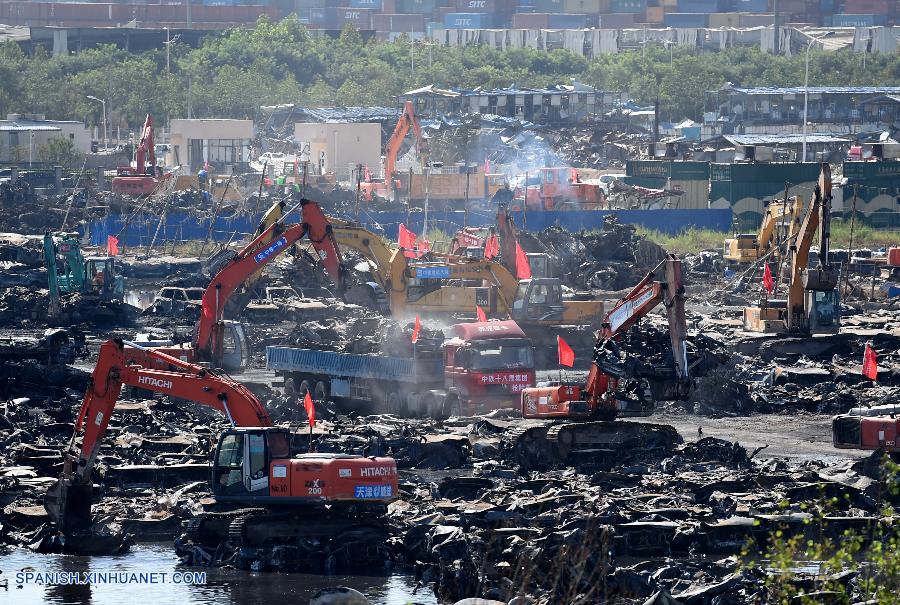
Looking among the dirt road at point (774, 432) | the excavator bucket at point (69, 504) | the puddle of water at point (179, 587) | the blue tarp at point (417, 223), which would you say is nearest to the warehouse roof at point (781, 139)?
the blue tarp at point (417, 223)

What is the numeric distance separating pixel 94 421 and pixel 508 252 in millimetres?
27660

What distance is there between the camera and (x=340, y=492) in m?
25.3

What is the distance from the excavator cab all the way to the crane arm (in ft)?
32.4

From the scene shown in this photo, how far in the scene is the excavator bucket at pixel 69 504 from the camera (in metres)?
27.5

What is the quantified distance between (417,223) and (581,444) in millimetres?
46552

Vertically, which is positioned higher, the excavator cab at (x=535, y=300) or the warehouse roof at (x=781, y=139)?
the warehouse roof at (x=781, y=139)

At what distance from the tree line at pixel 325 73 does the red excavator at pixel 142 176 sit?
1109 inches

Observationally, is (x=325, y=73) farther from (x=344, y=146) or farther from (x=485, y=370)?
(x=485, y=370)

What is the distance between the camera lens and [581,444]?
109 ft

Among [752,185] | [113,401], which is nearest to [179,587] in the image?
[113,401]

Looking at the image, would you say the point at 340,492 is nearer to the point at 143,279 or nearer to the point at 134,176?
the point at 143,279

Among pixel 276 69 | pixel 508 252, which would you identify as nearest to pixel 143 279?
pixel 508 252

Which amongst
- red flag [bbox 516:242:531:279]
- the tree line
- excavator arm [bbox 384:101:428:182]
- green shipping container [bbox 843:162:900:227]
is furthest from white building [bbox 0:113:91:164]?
red flag [bbox 516:242:531:279]

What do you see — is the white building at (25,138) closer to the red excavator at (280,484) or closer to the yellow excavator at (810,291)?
the yellow excavator at (810,291)
